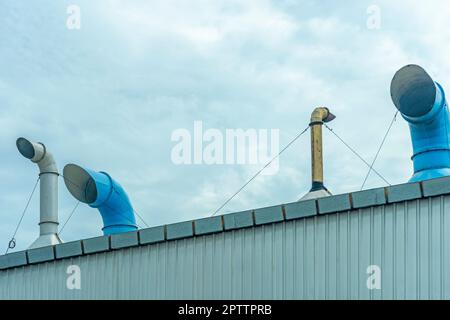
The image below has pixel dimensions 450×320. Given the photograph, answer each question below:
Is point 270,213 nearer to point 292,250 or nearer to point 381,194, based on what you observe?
point 292,250

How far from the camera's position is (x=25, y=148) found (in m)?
21.2

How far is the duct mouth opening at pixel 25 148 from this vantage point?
21.1 m

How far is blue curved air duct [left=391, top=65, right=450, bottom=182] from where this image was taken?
15.6m

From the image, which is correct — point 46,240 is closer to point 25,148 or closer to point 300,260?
point 25,148

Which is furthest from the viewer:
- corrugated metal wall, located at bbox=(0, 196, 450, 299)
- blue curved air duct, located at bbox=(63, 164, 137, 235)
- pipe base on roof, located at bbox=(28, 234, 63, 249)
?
pipe base on roof, located at bbox=(28, 234, 63, 249)

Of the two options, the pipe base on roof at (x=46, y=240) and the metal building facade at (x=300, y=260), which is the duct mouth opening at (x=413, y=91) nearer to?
the metal building facade at (x=300, y=260)

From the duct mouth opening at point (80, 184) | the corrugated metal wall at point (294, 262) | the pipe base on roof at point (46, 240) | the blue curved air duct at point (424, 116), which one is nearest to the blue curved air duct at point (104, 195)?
the duct mouth opening at point (80, 184)

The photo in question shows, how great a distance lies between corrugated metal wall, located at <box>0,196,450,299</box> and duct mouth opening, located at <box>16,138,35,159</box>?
8170 mm

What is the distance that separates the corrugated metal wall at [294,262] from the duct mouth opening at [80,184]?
5.72 meters

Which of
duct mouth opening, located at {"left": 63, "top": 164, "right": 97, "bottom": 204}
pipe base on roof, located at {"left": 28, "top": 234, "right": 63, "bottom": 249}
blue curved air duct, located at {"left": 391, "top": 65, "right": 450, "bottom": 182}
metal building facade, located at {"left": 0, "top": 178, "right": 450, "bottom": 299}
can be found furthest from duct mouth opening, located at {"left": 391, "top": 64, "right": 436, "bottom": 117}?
pipe base on roof, located at {"left": 28, "top": 234, "right": 63, "bottom": 249}

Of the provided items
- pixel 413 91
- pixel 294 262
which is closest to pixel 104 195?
pixel 413 91

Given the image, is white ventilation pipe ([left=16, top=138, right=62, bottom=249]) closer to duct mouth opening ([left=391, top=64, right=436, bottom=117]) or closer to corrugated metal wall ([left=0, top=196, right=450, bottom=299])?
corrugated metal wall ([left=0, top=196, right=450, bottom=299])
